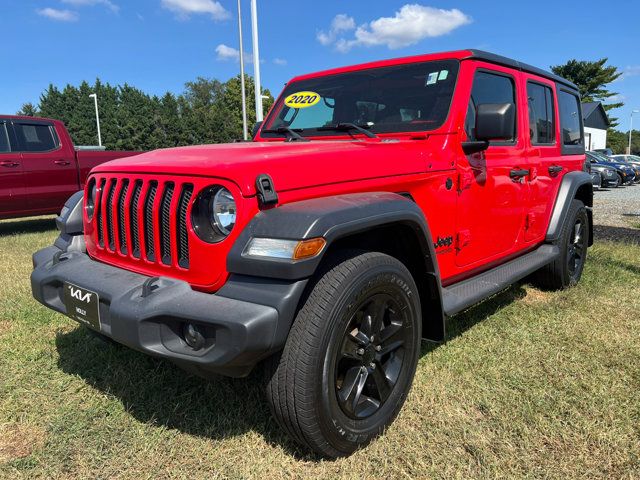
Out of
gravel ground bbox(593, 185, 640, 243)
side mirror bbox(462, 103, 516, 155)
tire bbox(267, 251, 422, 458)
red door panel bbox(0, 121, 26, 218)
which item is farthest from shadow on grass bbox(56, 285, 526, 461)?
gravel ground bbox(593, 185, 640, 243)

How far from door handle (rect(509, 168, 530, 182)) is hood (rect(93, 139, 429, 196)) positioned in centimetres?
106

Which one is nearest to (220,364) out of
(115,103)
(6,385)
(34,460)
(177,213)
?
(177,213)

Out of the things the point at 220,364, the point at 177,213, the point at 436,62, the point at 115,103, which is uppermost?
the point at 115,103

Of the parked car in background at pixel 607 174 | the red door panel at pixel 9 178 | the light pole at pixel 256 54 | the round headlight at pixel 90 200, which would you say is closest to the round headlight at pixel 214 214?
the round headlight at pixel 90 200

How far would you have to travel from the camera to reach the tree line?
54969mm

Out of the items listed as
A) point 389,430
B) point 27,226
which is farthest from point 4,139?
point 389,430

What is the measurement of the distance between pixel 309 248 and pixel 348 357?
0.61 metres

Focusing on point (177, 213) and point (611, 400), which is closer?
point (177, 213)

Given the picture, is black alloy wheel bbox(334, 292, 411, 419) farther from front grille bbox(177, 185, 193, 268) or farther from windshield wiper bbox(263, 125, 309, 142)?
windshield wiper bbox(263, 125, 309, 142)

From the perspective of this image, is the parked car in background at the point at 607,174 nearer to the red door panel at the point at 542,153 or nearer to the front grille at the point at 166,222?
the red door panel at the point at 542,153

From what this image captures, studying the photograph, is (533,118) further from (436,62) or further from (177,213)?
(177,213)

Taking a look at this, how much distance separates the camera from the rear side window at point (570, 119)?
4.49m

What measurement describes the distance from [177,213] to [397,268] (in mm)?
1012

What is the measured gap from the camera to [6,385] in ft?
9.32
